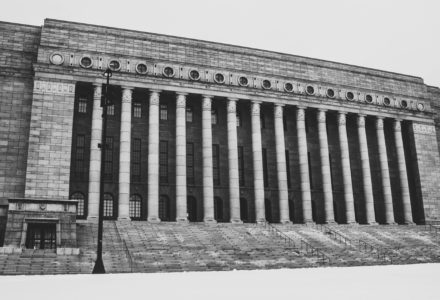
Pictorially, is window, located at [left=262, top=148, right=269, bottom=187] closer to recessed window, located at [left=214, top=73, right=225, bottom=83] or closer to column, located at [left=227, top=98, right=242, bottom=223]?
column, located at [left=227, top=98, right=242, bottom=223]

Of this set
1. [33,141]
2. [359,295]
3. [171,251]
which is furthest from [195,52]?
[359,295]

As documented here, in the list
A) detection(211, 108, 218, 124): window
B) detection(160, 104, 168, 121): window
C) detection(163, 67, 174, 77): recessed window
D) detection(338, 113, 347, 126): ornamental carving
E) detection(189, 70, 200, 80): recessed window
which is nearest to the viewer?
detection(163, 67, 174, 77): recessed window

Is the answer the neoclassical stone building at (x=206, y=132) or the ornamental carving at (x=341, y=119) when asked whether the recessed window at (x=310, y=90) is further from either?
the ornamental carving at (x=341, y=119)

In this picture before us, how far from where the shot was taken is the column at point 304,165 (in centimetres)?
4416

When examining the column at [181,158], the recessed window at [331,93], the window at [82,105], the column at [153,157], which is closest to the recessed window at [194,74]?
the column at [181,158]

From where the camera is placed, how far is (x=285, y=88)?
4616cm

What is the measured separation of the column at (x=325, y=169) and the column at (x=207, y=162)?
11982 millimetres

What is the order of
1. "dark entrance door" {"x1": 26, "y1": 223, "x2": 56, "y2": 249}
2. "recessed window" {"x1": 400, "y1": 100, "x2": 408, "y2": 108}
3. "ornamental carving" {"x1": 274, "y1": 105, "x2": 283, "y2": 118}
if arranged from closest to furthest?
"dark entrance door" {"x1": 26, "y1": 223, "x2": 56, "y2": 249} → "ornamental carving" {"x1": 274, "y1": 105, "x2": 283, "y2": 118} → "recessed window" {"x1": 400, "y1": 100, "x2": 408, "y2": 108}

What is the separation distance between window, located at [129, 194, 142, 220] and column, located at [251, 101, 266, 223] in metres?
10.8

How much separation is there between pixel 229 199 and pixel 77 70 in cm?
1788

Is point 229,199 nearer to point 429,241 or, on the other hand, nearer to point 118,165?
point 118,165

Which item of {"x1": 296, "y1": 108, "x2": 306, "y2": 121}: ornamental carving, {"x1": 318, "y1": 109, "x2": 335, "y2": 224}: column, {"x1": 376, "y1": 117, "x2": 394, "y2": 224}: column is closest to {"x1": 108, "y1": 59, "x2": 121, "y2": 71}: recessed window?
{"x1": 296, "y1": 108, "x2": 306, "y2": 121}: ornamental carving

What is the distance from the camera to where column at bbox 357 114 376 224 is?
46.8 metres

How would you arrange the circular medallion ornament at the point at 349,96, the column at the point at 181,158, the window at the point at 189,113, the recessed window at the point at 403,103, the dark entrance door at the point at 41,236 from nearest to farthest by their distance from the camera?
the dark entrance door at the point at 41,236, the column at the point at 181,158, the window at the point at 189,113, the circular medallion ornament at the point at 349,96, the recessed window at the point at 403,103
